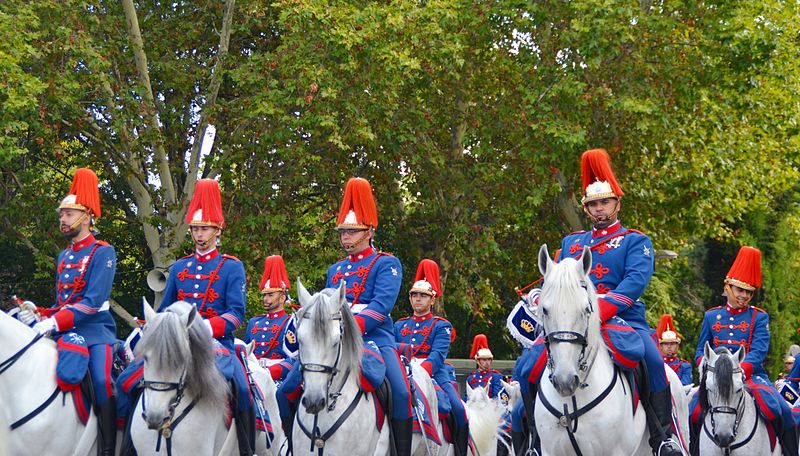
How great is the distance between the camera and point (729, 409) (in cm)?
1248

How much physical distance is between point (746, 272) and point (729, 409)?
4.59 ft

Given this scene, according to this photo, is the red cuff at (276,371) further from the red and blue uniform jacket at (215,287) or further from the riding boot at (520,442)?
the riding boot at (520,442)

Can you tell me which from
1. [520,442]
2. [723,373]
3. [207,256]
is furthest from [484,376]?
[207,256]

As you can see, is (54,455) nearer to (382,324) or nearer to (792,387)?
(382,324)

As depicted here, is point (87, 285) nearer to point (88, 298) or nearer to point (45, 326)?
point (88, 298)

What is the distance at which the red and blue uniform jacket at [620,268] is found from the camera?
360 inches

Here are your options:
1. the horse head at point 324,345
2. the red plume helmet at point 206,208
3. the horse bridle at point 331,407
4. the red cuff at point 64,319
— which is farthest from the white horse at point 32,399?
the horse head at point 324,345

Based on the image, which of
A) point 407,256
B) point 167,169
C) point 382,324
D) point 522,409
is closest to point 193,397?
point 382,324

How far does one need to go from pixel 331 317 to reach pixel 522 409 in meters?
1.87

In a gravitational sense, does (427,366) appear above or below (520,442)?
above

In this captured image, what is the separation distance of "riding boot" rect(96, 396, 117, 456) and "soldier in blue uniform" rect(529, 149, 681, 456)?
10.9 feet

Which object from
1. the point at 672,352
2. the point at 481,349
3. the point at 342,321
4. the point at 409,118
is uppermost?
the point at 409,118

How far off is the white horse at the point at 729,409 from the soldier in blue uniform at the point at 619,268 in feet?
10.6

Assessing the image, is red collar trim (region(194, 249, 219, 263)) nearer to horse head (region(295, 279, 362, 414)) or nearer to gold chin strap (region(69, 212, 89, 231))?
gold chin strap (region(69, 212, 89, 231))
